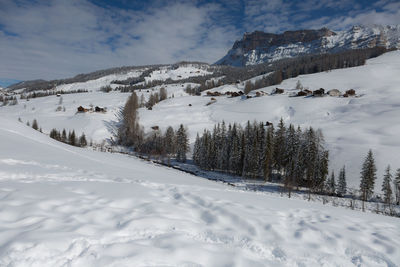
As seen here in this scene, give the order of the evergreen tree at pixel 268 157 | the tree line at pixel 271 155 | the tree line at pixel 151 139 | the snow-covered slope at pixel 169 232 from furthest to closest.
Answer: the tree line at pixel 151 139 → the evergreen tree at pixel 268 157 → the tree line at pixel 271 155 → the snow-covered slope at pixel 169 232

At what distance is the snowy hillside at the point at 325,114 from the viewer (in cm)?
4838

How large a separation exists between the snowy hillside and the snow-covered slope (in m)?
43.4

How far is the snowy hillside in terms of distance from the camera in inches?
1905

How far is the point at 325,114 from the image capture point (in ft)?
259

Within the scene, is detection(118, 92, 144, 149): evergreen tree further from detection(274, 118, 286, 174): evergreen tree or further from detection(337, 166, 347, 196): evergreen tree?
detection(337, 166, 347, 196): evergreen tree

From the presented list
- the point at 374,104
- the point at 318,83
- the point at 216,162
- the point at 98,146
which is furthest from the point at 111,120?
the point at 318,83

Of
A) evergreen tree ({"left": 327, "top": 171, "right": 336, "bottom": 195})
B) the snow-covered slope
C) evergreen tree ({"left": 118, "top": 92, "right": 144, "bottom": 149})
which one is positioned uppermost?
evergreen tree ({"left": 118, "top": 92, "right": 144, "bottom": 149})

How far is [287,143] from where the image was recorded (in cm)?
4769

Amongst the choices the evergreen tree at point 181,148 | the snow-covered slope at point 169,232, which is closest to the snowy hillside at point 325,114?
the evergreen tree at point 181,148

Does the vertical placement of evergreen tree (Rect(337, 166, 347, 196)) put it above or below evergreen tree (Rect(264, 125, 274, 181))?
below

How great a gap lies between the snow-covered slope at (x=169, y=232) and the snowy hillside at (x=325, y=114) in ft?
142

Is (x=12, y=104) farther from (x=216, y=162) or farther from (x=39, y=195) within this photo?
(x=39, y=195)

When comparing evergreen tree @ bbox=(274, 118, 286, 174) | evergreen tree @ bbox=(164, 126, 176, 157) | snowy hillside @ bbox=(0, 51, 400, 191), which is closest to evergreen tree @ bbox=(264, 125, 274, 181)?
evergreen tree @ bbox=(274, 118, 286, 174)

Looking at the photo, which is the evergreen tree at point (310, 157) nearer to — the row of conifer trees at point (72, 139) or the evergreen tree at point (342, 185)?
the evergreen tree at point (342, 185)
